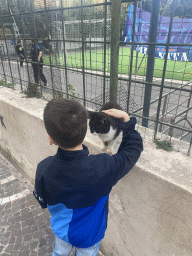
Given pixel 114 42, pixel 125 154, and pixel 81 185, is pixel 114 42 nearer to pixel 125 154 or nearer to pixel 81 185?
pixel 125 154

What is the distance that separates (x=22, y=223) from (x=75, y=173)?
2256mm

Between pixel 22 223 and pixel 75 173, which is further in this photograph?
pixel 22 223

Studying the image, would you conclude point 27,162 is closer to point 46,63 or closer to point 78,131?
point 46,63

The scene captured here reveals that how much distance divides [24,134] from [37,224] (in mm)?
1465

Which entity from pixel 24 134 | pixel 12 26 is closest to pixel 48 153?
pixel 24 134

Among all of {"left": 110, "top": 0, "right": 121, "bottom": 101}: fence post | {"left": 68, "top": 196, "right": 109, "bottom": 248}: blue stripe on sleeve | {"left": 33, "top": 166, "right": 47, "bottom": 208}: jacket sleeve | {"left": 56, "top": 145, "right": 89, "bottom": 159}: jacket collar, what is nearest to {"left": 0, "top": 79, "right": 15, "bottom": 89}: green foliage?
{"left": 110, "top": 0, "right": 121, "bottom": 101}: fence post

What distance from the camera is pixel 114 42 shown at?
6.38ft

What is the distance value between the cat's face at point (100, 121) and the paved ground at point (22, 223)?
72.7 inches

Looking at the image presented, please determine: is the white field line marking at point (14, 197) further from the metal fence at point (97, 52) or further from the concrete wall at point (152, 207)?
the metal fence at point (97, 52)

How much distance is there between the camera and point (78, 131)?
1.30m

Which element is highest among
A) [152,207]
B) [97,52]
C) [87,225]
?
[97,52]

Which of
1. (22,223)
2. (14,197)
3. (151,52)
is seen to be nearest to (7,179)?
(14,197)

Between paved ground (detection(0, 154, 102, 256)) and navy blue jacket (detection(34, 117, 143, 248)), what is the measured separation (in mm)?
1407

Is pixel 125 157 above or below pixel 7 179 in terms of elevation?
above
